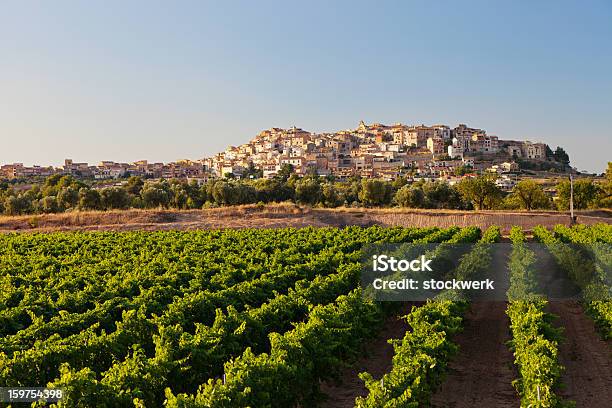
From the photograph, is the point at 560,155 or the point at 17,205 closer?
the point at 17,205

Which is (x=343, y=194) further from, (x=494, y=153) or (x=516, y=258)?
(x=494, y=153)

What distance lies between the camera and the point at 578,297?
61.2 feet

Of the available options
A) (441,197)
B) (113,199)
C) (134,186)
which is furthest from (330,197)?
Answer: (134,186)

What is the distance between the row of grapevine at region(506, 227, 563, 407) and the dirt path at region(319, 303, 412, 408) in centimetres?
276

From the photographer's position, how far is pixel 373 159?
150 metres

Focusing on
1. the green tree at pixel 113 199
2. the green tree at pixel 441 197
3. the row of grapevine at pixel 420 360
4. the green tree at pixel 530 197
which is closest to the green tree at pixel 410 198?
the green tree at pixel 441 197

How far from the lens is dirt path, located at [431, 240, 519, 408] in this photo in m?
11.0

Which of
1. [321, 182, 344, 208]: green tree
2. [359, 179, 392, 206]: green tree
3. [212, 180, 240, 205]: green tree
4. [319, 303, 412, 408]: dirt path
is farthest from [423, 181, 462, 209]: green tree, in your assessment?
[319, 303, 412, 408]: dirt path

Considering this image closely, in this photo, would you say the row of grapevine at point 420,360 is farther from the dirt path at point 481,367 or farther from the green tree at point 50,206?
the green tree at point 50,206

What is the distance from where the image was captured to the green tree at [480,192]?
54.8 metres

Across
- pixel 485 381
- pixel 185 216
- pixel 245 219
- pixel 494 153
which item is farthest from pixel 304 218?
pixel 494 153

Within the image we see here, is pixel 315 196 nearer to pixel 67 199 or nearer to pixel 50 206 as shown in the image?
pixel 67 199

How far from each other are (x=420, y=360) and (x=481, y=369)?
3.66 metres

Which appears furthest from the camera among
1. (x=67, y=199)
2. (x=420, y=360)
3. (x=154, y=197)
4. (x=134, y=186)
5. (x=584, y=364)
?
(x=134, y=186)
